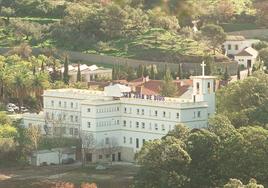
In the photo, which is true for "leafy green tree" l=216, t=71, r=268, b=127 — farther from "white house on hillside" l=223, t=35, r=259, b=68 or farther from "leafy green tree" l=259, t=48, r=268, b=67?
"white house on hillside" l=223, t=35, r=259, b=68

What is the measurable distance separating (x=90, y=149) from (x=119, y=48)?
1208 inches

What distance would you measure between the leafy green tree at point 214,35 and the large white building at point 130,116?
28.9m

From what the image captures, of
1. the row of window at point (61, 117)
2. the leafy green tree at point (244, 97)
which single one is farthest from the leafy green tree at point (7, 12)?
the leafy green tree at point (244, 97)

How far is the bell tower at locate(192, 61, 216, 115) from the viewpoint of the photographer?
58156 mm

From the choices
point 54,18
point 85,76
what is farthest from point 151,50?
point 54,18

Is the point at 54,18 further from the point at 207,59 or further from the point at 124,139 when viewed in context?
the point at 124,139

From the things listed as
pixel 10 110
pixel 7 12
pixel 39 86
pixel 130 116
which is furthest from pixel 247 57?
pixel 130 116

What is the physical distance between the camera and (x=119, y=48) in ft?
287

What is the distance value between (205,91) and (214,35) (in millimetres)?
30539

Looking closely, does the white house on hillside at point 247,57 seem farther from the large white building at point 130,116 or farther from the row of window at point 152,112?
the row of window at point 152,112

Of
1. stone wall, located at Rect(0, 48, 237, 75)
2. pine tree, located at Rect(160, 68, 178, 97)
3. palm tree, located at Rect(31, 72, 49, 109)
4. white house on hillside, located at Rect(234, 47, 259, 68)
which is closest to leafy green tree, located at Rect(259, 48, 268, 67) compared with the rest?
white house on hillside, located at Rect(234, 47, 259, 68)

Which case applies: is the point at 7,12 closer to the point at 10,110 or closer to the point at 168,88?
the point at 10,110

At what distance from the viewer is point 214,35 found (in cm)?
8856

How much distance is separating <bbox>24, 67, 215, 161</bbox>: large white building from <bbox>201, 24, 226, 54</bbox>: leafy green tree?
28.9 meters
